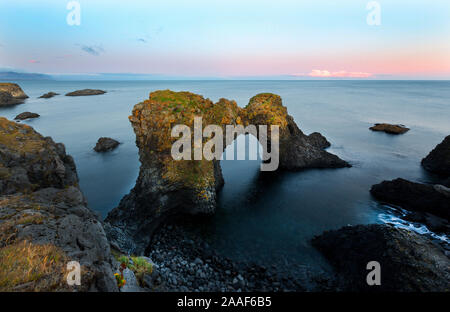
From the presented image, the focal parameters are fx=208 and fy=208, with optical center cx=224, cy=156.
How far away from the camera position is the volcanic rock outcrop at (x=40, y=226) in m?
6.30

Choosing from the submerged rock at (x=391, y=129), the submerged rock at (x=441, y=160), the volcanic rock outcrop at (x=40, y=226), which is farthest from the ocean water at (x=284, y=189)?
the volcanic rock outcrop at (x=40, y=226)

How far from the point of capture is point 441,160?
112 ft

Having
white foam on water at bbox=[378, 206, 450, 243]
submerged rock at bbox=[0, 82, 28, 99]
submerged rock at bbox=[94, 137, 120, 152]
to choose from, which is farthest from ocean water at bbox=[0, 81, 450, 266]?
submerged rock at bbox=[0, 82, 28, 99]

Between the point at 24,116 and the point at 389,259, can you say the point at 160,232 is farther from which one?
the point at 24,116

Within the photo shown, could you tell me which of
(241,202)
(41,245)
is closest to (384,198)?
(241,202)

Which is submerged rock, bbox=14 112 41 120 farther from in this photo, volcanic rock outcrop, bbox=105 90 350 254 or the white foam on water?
the white foam on water

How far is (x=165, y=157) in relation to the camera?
21.6 meters

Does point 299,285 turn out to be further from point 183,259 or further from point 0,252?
point 0,252

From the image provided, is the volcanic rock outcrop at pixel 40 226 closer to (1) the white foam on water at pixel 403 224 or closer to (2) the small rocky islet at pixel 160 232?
(2) the small rocky islet at pixel 160 232

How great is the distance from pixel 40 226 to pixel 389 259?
20.0 meters

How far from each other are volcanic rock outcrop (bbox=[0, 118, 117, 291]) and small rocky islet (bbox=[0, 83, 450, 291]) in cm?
4

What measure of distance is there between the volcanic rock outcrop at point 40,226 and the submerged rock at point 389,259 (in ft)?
51.9

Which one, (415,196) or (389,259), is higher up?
(415,196)

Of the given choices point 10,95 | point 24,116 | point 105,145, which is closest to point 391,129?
point 105,145
